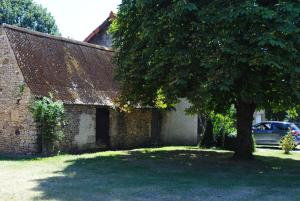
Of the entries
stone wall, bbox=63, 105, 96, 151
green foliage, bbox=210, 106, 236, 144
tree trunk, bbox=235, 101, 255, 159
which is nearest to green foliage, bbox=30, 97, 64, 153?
stone wall, bbox=63, 105, 96, 151

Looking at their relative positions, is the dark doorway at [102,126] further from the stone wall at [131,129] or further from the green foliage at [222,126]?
the green foliage at [222,126]

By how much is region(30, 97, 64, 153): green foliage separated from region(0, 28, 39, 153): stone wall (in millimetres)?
448

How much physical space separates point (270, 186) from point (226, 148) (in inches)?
525

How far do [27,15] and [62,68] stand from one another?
25524 mm

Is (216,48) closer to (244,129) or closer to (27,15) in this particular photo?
(244,129)

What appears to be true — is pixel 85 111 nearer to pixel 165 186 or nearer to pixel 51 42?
pixel 51 42

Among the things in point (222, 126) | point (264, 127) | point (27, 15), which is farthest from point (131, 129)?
point (27, 15)

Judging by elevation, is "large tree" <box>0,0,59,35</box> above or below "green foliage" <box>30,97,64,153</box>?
above

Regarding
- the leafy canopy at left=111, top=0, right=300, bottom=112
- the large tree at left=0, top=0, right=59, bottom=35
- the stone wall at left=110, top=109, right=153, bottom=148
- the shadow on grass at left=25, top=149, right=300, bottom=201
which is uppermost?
the large tree at left=0, top=0, right=59, bottom=35

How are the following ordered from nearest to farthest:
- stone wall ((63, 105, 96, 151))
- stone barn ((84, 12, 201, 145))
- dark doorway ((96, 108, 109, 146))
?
stone wall ((63, 105, 96, 151)) → dark doorway ((96, 108, 109, 146)) → stone barn ((84, 12, 201, 145))

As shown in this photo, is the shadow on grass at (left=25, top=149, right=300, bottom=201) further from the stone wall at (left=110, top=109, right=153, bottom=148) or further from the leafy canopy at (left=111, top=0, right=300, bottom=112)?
the stone wall at (left=110, top=109, right=153, bottom=148)

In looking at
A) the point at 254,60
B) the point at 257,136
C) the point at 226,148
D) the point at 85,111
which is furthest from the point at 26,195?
the point at 257,136

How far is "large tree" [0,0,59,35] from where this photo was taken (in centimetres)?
4412

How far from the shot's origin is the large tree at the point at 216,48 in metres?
13.4
